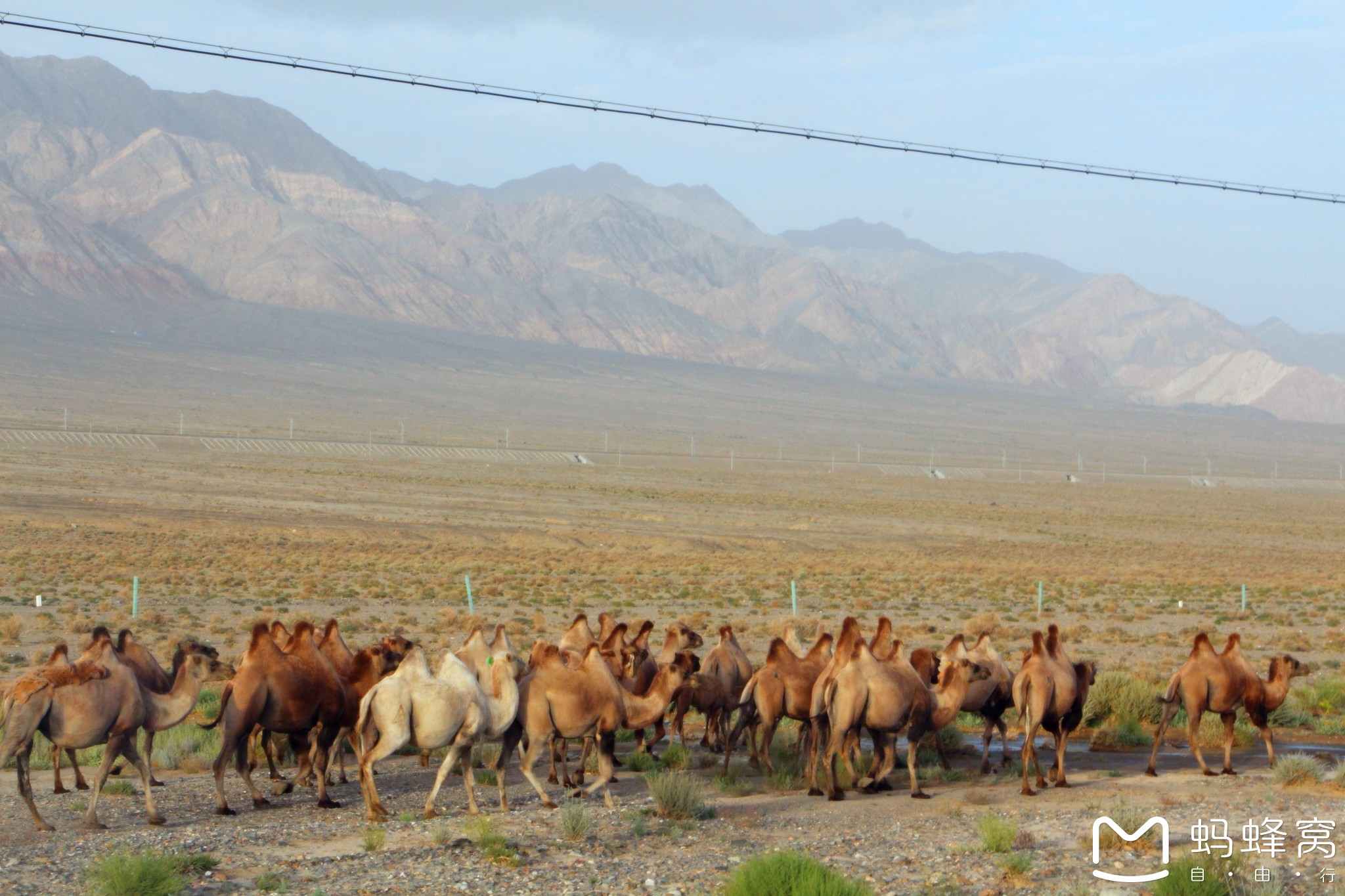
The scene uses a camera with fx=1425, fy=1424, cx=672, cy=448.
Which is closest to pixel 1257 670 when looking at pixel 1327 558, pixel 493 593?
pixel 493 593

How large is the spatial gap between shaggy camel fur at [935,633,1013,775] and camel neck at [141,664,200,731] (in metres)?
6.70

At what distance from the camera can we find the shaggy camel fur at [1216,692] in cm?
1317

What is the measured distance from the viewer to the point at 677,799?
11094 mm

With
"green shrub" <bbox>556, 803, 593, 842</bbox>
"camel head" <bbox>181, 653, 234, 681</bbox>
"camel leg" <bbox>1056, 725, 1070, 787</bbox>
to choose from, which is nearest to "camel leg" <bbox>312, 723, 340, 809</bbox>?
"camel head" <bbox>181, 653, 234, 681</bbox>

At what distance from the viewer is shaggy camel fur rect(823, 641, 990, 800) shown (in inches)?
472

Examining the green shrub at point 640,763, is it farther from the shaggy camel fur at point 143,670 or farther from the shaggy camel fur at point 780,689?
the shaggy camel fur at point 143,670

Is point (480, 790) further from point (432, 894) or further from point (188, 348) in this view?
point (188, 348)

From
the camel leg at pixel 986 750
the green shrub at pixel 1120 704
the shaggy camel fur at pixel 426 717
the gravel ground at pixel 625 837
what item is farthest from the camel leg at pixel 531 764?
the green shrub at pixel 1120 704

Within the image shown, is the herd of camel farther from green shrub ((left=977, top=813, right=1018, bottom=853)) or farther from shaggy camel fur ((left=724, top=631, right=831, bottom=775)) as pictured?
green shrub ((left=977, top=813, right=1018, bottom=853))

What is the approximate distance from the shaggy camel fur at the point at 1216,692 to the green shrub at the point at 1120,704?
A: 3139 mm

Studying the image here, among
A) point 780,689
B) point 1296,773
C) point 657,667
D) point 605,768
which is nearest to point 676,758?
point 657,667

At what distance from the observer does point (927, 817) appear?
11406mm

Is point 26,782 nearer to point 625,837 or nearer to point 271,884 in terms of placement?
point 271,884

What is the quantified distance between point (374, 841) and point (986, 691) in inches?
251
